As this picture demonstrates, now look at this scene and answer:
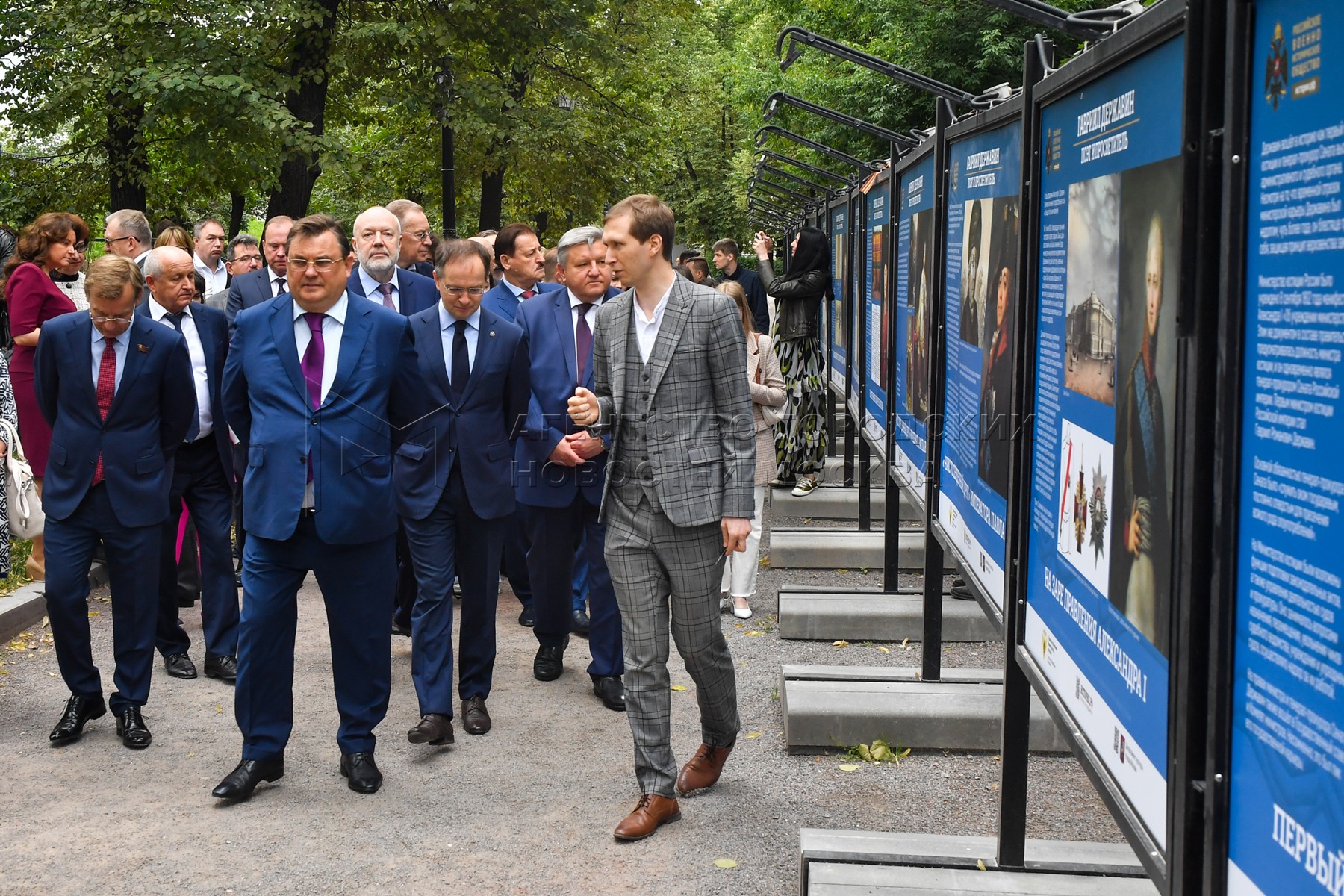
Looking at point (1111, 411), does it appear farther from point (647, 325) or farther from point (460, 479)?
point (460, 479)

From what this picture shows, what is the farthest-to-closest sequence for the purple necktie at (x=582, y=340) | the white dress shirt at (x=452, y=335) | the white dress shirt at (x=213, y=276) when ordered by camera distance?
the white dress shirt at (x=213, y=276) < the purple necktie at (x=582, y=340) < the white dress shirt at (x=452, y=335)

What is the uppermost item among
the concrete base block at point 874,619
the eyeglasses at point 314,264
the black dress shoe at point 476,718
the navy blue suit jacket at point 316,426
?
the eyeglasses at point 314,264

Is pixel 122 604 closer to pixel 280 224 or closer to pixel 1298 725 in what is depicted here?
pixel 280 224

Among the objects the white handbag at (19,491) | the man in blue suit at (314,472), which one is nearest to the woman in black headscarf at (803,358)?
the white handbag at (19,491)

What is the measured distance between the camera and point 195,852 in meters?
5.02

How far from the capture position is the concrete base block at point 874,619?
799 centimetres

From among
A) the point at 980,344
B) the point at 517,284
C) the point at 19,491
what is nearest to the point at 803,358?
the point at 517,284

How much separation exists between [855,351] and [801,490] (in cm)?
168

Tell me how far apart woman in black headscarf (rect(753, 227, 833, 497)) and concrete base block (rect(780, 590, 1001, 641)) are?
4.02m

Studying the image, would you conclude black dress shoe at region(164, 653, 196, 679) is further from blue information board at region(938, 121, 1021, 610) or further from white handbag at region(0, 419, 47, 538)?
blue information board at region(938, 121, 1021, 610)

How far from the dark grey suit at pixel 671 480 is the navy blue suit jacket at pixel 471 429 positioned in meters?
1.26

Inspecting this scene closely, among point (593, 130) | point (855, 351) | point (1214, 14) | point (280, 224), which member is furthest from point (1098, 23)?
point (593, 130)

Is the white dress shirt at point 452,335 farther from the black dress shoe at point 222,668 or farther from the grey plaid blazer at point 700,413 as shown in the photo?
the black dress shoe at point 222,668

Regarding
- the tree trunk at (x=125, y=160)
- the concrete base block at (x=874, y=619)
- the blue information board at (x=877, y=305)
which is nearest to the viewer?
the concrete base block at (x=874, y=619)
